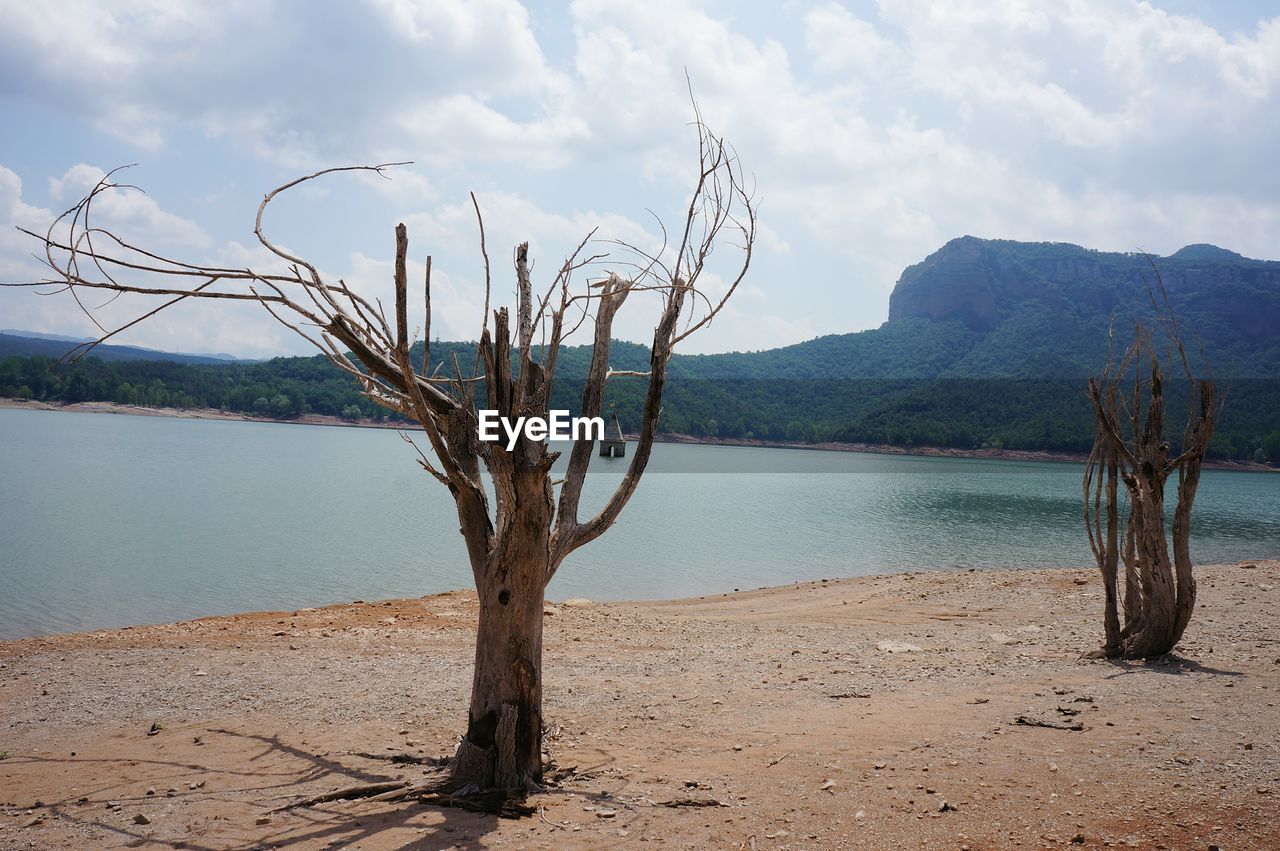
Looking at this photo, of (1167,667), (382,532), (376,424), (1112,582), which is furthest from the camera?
(376,424)

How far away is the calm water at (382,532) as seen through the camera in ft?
58.5

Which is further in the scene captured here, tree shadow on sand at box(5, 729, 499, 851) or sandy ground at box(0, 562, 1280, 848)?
sandy ground at box(0, 562, 1280, 848)

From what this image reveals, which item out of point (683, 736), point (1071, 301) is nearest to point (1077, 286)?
point (1071, 301)

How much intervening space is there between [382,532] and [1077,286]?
132978mm

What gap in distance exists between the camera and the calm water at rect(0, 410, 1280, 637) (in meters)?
17.8

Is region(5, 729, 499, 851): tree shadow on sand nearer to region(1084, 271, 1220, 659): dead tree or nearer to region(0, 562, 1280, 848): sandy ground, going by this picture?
region(0, 562, 1280, 848): sandy ground

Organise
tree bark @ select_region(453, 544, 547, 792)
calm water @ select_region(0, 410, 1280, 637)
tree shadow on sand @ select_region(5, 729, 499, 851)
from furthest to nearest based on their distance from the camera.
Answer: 1. calm water @ select_region(0, 410, 1280, 637)
2. tree bark @ select_region(453, 544, 547, 792)
3. tree shadow on sand @ select_region(5, 729, 499, 851)

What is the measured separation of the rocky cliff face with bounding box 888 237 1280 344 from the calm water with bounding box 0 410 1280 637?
5196 cm

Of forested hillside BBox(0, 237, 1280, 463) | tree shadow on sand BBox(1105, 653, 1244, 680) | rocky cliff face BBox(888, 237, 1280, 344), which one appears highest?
rocky cliff face BBox(888, 237, 1280, 344)

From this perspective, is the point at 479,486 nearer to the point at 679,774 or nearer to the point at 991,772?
the point at 679,774

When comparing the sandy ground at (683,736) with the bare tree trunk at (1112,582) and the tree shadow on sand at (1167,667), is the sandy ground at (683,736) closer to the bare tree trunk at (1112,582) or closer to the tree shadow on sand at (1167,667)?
the tree shadow on sand at (1167,667)

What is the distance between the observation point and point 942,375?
118 m

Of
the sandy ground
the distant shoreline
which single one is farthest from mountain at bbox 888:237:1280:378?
the sandy ground

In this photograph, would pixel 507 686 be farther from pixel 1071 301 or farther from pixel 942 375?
pixel 1071 301
